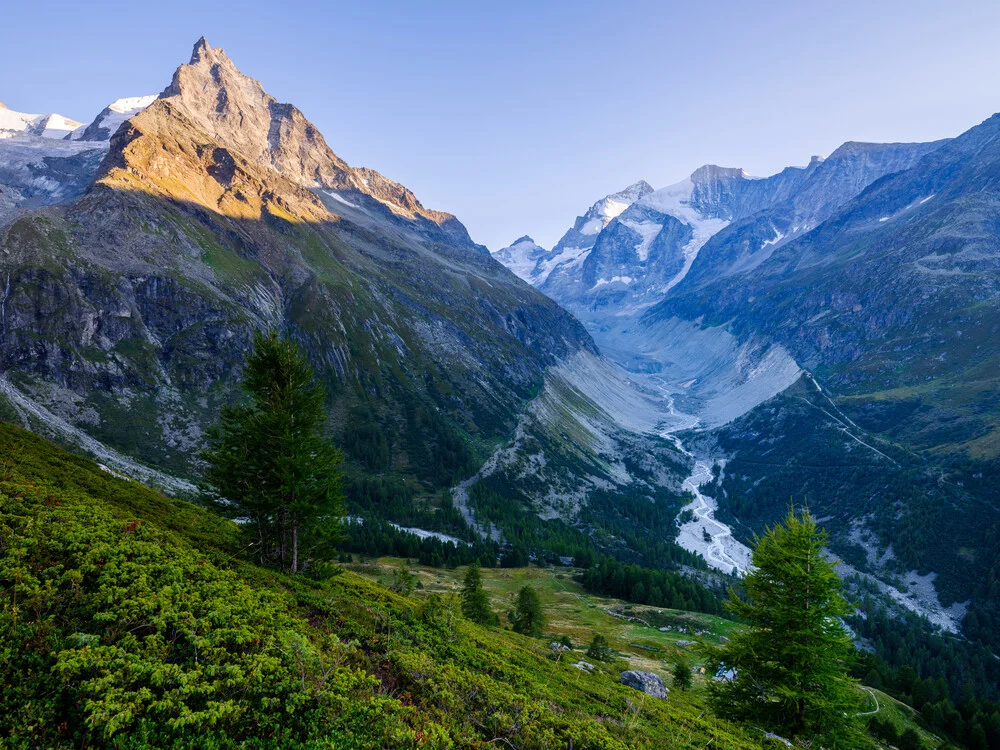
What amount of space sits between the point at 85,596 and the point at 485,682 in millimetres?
12655

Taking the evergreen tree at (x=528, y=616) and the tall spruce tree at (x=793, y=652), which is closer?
the tall spruce tree at (x=793, y=652)

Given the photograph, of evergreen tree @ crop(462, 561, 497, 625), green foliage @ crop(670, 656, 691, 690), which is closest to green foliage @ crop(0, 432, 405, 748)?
→ evergreen tree @ crop(462, 561, 497, 625)

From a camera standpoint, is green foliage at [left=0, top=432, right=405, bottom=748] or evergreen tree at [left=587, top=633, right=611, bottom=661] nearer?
green foliage at [left=0, top=432, right=405, bottom=748]

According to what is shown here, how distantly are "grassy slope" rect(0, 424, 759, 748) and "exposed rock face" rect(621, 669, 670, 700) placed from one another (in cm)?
825

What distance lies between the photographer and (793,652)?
20297mm

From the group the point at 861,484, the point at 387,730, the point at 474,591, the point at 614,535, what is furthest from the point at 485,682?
the point at 861,484

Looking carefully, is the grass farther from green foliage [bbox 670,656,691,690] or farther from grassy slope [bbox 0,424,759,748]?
green foliage [bbox 670,656,691,690]

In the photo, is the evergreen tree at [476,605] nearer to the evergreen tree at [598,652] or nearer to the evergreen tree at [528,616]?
the evergreen tree at [528,616]

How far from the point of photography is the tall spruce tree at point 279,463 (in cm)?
2570

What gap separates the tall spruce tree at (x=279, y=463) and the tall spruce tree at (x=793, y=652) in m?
22.6

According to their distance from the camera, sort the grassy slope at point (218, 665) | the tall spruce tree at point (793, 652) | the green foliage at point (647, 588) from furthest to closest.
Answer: the green foliage at point (647, 588) → the tall spruce tree at point (793, 652) → the grassy slope at point (218, 665)

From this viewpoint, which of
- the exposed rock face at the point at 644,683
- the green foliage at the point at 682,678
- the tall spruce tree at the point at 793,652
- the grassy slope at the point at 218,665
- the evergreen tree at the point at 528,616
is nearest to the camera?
the grassy slope at the point at 218,665

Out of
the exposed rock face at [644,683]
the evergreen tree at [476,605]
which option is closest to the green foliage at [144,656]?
the exposed rock face at [644,683]

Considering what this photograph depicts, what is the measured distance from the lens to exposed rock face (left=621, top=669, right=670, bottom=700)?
3008cm
